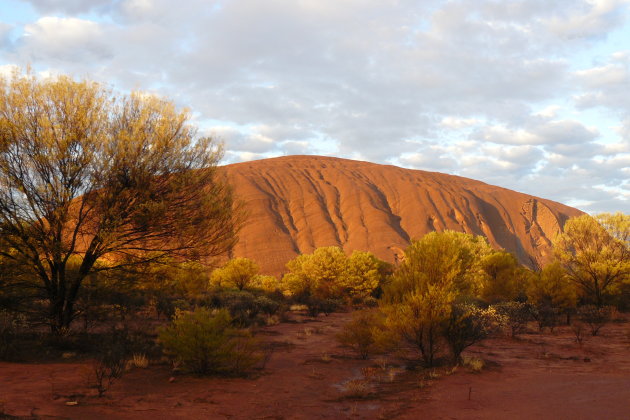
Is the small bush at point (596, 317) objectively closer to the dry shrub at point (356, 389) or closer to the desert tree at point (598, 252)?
the desert tree at point (598, 252)

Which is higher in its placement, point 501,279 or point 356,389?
point 501,279

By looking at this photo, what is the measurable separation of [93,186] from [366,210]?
77.9 m

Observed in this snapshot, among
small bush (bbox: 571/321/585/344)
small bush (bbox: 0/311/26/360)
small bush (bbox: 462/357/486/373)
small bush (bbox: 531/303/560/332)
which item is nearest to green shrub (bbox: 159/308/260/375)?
small bush (bbox: 0/311/26/360)

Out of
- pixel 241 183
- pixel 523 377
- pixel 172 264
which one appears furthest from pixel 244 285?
pixel 241 183

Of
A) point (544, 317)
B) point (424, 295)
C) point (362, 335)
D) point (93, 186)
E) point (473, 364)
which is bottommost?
point (544, 317)

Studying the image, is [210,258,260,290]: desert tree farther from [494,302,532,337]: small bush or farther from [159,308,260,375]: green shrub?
[159,308,260,375]: green shrub

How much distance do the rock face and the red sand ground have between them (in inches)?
2135

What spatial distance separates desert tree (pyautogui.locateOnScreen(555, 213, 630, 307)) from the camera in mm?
27203

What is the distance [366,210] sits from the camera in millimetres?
87188

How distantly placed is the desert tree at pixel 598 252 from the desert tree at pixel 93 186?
993 inches

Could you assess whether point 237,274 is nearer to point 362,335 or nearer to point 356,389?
point 362,335

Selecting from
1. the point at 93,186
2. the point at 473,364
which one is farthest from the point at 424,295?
the point at 93,186

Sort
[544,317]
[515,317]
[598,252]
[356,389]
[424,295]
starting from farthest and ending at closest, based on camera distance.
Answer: [598,252] → [544,317] → [515,317] → [424,295] → [356,389]

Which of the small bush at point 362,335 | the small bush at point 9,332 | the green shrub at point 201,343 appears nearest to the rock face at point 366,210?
the small bush at point 362,335
